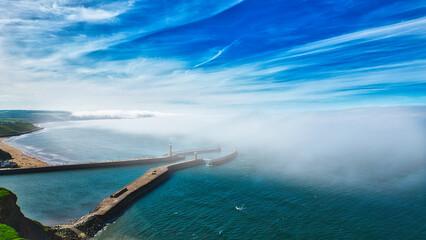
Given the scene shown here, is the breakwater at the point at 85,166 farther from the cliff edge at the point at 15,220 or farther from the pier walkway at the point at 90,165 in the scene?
the cliff edge at the point at 15,220

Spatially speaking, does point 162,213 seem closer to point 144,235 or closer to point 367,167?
point 144,235

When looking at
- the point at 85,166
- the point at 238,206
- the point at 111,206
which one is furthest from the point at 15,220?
the point at 85,166

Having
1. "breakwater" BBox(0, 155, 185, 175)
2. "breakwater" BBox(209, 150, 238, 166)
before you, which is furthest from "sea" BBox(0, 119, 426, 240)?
"breakwater" BBox(209, 150, 238, 166)

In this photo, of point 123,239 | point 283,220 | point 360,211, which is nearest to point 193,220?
point 123,239

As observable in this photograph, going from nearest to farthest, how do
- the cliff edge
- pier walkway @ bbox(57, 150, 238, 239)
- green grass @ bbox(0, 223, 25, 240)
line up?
green grass @ bbox(0, 223, 25, 240) → the cliff edge → pier walkway @ bbox(57, 150, 238, 239)

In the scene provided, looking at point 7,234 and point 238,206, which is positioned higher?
point 7,234

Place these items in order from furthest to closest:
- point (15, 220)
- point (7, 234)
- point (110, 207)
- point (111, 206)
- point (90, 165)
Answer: point (90, 165)
point (111, 206)
point (110, 207)
point (15, 220)
point (7, 234)

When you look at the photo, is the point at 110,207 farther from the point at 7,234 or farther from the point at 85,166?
the point at 85,166

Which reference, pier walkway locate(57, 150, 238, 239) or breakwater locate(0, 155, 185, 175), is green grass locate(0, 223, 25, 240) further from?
breakwater locate(0, 155, 185, 175)
